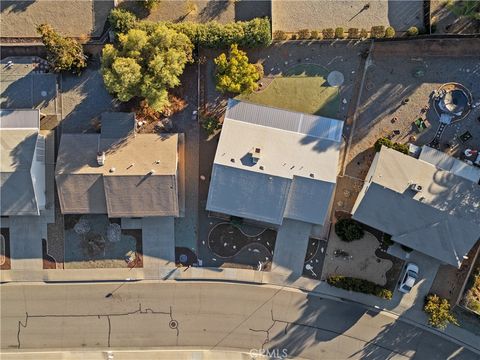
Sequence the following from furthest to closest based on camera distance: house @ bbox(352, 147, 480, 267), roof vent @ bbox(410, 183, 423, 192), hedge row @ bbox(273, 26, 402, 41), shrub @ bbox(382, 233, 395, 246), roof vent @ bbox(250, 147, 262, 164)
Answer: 1. shrub @ bbox(382, 233, 395, 246)
2. hedge row @ bbox(273, 26, 402, 41)
3. roof vent @ bbox(250, 147, 262, 164)
4. house @ bbox(352, 147, 480, 267)
5. roof vent @ bbox(410, 183, 423, 192)

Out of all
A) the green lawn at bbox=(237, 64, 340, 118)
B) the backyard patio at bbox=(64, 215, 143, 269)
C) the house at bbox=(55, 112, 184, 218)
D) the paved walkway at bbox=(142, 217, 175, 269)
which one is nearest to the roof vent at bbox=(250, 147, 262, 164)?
the green lawn at bbox=(237, 64, 340, 118)

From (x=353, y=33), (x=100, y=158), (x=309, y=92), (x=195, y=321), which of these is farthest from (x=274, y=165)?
(x=195, y=321)

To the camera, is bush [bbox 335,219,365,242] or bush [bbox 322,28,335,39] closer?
bush [bbox 322,28,335,39]

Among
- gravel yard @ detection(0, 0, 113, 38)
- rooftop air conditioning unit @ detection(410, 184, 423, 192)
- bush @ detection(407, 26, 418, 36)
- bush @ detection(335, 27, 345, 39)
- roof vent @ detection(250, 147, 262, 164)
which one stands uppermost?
bush @ detection(407, 26, 418, 36)

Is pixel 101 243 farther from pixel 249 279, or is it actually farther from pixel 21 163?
pixel 249 279

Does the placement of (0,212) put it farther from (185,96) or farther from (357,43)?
(357,43)

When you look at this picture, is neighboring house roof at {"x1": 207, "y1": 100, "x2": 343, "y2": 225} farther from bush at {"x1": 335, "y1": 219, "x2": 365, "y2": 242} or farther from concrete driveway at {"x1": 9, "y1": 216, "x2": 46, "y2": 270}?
concrete driveway at {"x1": 9, "y1": 216, "x2": 46, "y2": 270}

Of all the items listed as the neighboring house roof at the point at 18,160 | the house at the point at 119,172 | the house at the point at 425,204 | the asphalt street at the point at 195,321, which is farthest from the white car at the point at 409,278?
the neighboring house roof at the point at 18,160

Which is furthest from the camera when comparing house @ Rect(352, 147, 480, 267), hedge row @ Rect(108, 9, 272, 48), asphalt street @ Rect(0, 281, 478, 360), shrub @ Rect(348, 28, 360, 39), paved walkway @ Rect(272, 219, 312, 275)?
asphalt street @ Rect(0, 281, 478, 360)
